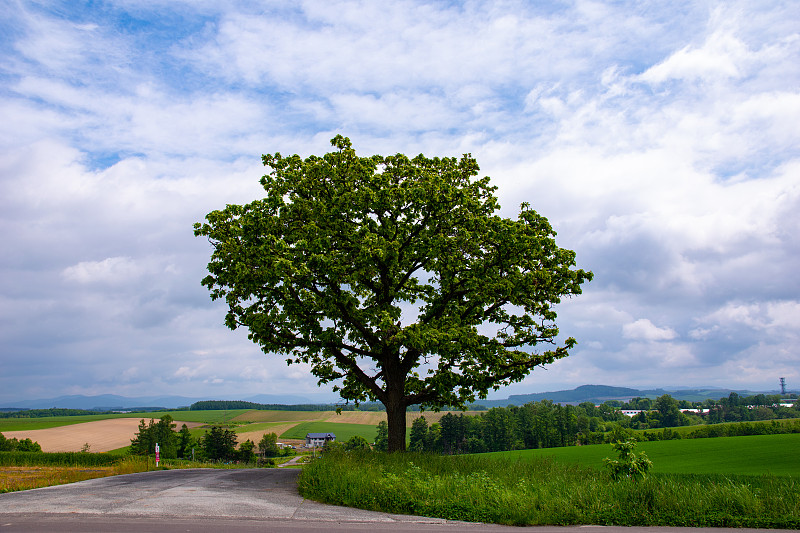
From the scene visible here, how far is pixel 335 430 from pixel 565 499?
149171mm

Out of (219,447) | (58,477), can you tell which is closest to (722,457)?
(58,477)

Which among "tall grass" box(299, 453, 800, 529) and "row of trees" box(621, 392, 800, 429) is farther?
"row of trees" box(621, 392, 800, 429)

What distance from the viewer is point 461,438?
109 m

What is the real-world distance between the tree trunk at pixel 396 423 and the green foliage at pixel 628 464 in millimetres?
9527

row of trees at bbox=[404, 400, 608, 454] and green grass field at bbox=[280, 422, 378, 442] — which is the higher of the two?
row of trees at bbox=[404, 400, 608, 454]

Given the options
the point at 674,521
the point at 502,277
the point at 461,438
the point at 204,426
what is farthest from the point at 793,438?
the point at 204,426

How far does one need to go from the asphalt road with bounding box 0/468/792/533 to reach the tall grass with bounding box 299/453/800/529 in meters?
0.48

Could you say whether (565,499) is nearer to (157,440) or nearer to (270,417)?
(157,440)

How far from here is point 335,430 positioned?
153 m

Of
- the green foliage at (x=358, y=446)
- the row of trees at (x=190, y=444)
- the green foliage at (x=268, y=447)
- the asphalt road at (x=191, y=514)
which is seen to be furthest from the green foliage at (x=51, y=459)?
the green foliage at (x=268, y=447)

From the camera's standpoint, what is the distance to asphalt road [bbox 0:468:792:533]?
10688mm

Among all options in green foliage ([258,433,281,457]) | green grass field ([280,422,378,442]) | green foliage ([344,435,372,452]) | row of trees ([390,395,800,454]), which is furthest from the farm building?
green foliage ([344,435,372,452])

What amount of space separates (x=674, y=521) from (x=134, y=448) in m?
106

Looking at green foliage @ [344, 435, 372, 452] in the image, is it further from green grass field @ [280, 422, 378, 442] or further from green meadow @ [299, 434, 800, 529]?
green grass field @ [280, 422, 378, 442]
